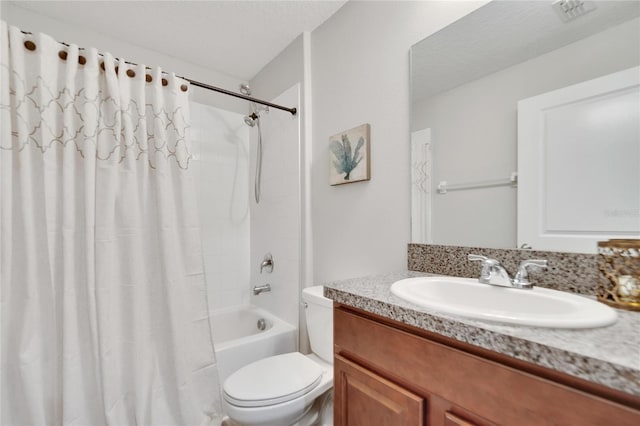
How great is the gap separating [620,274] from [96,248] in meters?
1.78

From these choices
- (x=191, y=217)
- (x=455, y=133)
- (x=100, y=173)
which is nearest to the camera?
(x=455, y=133)

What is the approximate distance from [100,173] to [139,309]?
0.64 m

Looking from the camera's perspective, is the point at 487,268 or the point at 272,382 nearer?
the point at 487,268

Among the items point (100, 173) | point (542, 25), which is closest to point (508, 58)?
point (542, 25)

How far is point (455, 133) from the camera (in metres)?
1.12

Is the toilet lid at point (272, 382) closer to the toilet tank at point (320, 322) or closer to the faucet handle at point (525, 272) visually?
the toilet tank at point (320, 322)

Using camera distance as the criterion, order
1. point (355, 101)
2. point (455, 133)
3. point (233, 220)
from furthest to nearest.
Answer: point (233, 220), point (355, 101), point (455, 133)

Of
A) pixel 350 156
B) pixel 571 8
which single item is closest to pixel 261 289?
pixel 350 156

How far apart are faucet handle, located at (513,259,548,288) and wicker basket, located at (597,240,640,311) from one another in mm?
133

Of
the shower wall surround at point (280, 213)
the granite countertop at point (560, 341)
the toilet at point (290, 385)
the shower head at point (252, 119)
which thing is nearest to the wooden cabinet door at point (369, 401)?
the granite countertop at point (560, 341)

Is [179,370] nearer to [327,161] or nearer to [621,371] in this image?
[327,161]

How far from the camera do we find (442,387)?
0.60 metres

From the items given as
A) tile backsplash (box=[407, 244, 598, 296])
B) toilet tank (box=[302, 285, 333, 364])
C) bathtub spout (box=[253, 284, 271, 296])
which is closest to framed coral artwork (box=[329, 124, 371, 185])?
tile backsplash (box=[407, 244, 598, 296])

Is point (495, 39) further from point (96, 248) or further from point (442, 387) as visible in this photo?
point (96, 248)
